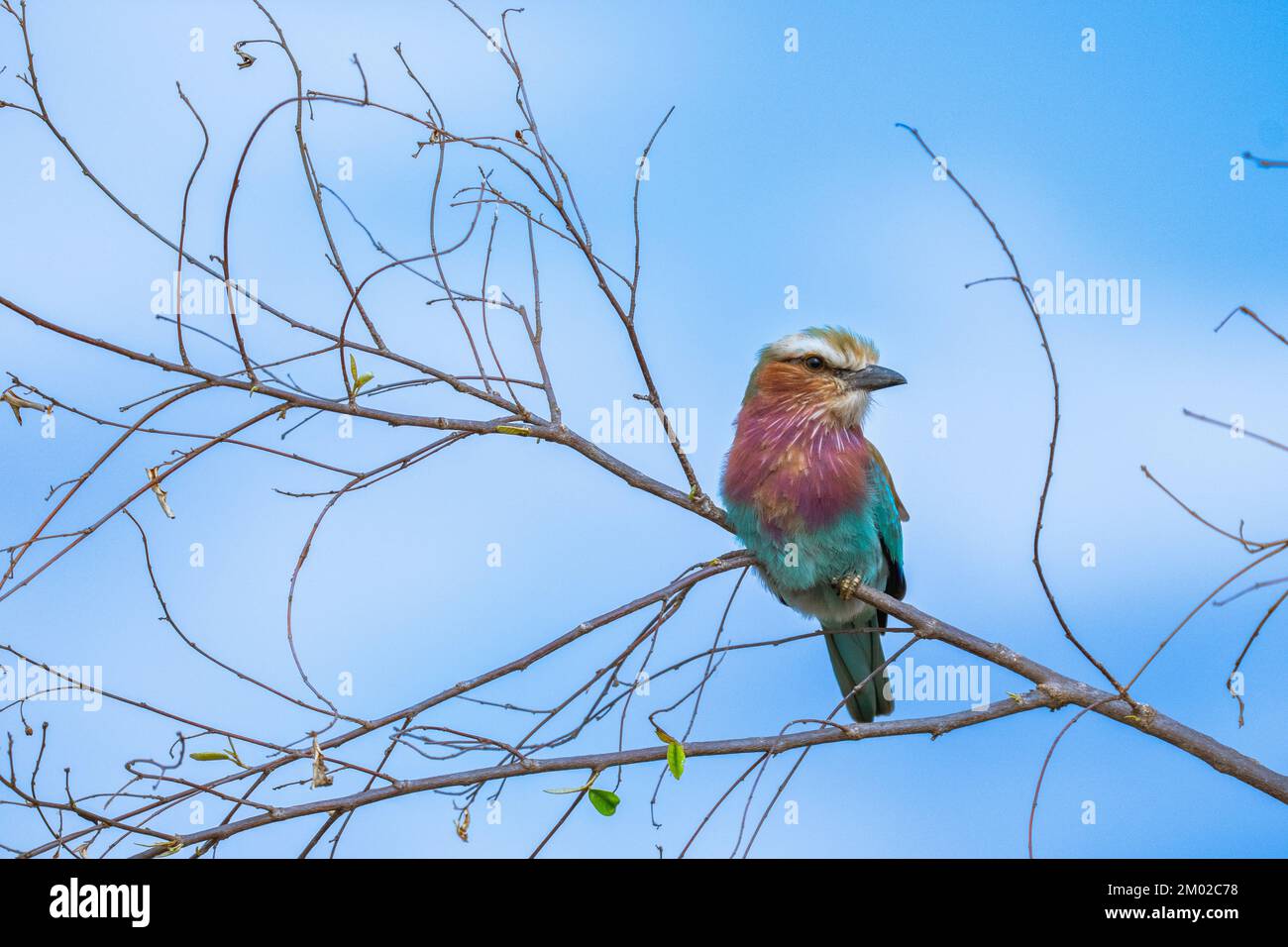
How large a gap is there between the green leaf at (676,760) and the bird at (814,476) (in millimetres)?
1146

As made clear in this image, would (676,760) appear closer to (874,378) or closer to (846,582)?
(846,582)

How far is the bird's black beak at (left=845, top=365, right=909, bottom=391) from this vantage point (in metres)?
3.87

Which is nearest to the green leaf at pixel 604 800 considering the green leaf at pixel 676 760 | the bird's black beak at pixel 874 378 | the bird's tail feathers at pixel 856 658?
the green leaf at pixel 676 760

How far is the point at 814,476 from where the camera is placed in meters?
3.77

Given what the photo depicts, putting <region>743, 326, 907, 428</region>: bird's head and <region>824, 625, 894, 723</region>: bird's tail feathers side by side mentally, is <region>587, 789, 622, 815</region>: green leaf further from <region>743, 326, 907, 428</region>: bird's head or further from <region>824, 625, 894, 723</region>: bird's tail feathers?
<region>824, 625, 894, 723</region>: bird's tail feathers

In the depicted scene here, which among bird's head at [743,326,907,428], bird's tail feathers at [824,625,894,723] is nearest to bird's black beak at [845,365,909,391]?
bird's head at [743,326,907,428]

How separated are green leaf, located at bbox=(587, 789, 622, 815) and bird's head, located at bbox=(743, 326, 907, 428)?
5.40ft

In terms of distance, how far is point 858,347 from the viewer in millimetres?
3975

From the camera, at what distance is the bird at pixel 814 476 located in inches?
148

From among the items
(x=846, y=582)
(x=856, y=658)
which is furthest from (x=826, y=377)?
(x=856, y=658)

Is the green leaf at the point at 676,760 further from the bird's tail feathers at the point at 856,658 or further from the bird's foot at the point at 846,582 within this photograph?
the bird's tail feathers at the point at 856,658
